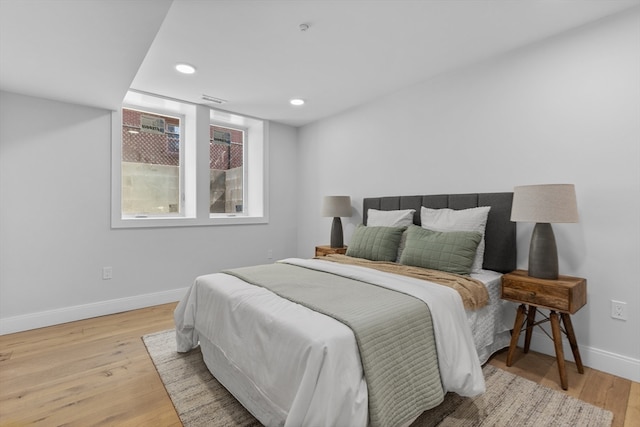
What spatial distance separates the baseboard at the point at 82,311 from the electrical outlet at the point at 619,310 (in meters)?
4.01

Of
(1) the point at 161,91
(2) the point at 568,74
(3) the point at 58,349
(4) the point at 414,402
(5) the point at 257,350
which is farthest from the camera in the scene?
(1) the point at 161,91

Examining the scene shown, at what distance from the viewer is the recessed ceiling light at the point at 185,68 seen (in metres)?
2.71

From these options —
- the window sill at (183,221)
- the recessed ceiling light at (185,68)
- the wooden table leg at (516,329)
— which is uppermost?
the recessed ceiling light at (185,68)

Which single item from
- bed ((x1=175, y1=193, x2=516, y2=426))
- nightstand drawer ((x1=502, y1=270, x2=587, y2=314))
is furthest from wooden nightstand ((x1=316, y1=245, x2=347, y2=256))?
nightstand drawer ((x1=502, y1=270, x2=587, y2=314))

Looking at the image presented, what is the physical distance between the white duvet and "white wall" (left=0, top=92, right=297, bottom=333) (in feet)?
4.97

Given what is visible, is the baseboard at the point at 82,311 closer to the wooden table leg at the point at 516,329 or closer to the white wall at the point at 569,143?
the white wall at the point at 569,143

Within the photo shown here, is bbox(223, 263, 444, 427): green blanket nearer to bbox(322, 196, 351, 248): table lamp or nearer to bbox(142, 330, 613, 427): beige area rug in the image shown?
bbox(142, 330, 613, 427): beige area rug

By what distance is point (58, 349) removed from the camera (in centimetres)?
244

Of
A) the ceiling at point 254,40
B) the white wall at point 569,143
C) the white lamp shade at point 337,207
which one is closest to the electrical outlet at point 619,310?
the white wall at point 569,143

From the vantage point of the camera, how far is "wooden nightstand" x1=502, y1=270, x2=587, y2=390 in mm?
1892

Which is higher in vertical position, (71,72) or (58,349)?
(71,72)

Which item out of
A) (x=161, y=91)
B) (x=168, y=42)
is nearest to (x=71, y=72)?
(x=168, y=42)

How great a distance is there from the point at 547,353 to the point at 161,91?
428cm

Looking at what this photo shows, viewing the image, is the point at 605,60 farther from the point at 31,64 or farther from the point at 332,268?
the point at 31,64
